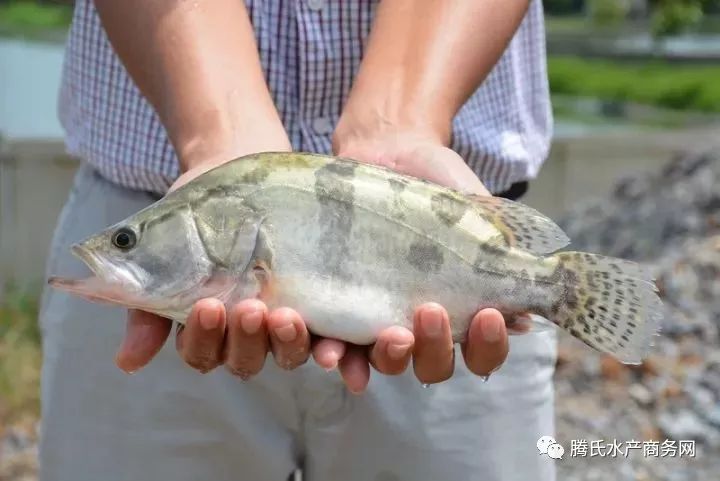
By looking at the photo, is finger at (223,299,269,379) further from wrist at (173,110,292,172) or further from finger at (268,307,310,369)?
wrist at (173,110,292,172)

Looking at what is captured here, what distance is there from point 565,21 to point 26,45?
3.62 meters

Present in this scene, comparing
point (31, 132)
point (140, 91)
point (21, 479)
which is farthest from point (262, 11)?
point (31, 132)

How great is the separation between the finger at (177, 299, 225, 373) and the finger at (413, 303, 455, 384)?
0.26 metres

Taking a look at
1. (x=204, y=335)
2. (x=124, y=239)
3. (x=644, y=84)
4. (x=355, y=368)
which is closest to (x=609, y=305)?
(x=355, y=368)

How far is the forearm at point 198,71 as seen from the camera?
1.63 meters

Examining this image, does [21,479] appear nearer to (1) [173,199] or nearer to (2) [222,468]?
(2) [222,468]

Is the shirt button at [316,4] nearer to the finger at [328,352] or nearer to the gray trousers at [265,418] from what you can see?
the gray trousers at [265,418]

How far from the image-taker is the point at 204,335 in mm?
1402

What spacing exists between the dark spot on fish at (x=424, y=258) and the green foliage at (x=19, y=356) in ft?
12.4

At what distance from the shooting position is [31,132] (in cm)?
628

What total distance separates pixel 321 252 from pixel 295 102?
44 cm

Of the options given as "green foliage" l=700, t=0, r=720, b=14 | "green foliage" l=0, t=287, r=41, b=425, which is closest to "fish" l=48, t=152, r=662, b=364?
"green foliage" l=0, t=287, r=41, b=425

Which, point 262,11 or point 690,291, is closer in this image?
point 262,11

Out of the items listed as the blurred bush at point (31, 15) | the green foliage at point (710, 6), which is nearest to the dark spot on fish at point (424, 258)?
the blurred bush at point (31, 15)
